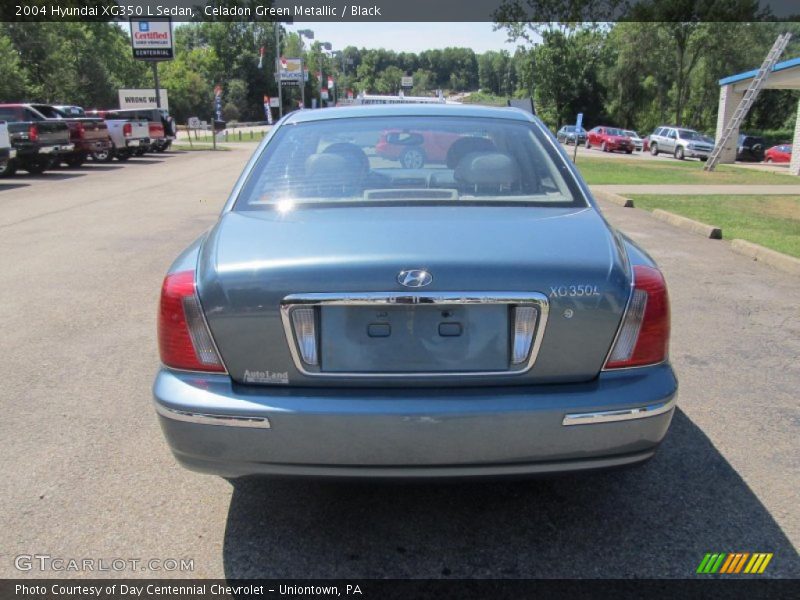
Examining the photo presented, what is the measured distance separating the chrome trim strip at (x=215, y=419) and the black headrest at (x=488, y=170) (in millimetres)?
1571

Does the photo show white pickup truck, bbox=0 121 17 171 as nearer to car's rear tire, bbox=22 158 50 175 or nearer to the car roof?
car's rear tire, bbox=22 158 50 175

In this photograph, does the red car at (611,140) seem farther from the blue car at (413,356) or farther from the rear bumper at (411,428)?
the rear bumper at (411,428)

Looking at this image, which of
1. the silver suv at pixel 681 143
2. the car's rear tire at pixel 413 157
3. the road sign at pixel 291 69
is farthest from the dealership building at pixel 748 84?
the road sign at pixel 291 69

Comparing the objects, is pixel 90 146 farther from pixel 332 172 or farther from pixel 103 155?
pixel 332 172

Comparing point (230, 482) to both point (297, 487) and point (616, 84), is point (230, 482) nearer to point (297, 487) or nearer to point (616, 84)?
point (297, 487)

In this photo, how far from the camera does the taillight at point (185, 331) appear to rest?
Answer: 2.61 meters

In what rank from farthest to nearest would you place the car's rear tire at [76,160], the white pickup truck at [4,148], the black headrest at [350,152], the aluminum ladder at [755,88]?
the aluminum ladder at [755,88], the car's rear tire at [76,160], the white pickup truck at [4,148], the black headrest at [350,152]

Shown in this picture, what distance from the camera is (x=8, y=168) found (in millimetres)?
20234

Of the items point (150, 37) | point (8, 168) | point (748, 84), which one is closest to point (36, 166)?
point (8, 168)

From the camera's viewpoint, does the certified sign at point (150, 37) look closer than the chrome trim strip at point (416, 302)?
No

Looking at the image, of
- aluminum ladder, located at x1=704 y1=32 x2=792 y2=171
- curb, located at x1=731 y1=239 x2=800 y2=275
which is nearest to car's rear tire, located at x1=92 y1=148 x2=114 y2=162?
aluminum ladder, located at x1=704 y1=32 x2=792 y2=171

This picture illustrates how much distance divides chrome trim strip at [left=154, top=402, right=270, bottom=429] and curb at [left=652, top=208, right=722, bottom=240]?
9.25 meters

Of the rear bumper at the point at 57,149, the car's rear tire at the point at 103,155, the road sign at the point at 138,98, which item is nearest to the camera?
the rear bumper at the point at 57,149

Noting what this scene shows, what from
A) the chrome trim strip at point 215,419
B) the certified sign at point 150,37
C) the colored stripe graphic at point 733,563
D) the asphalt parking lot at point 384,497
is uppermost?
the certified sign at point 150,37
